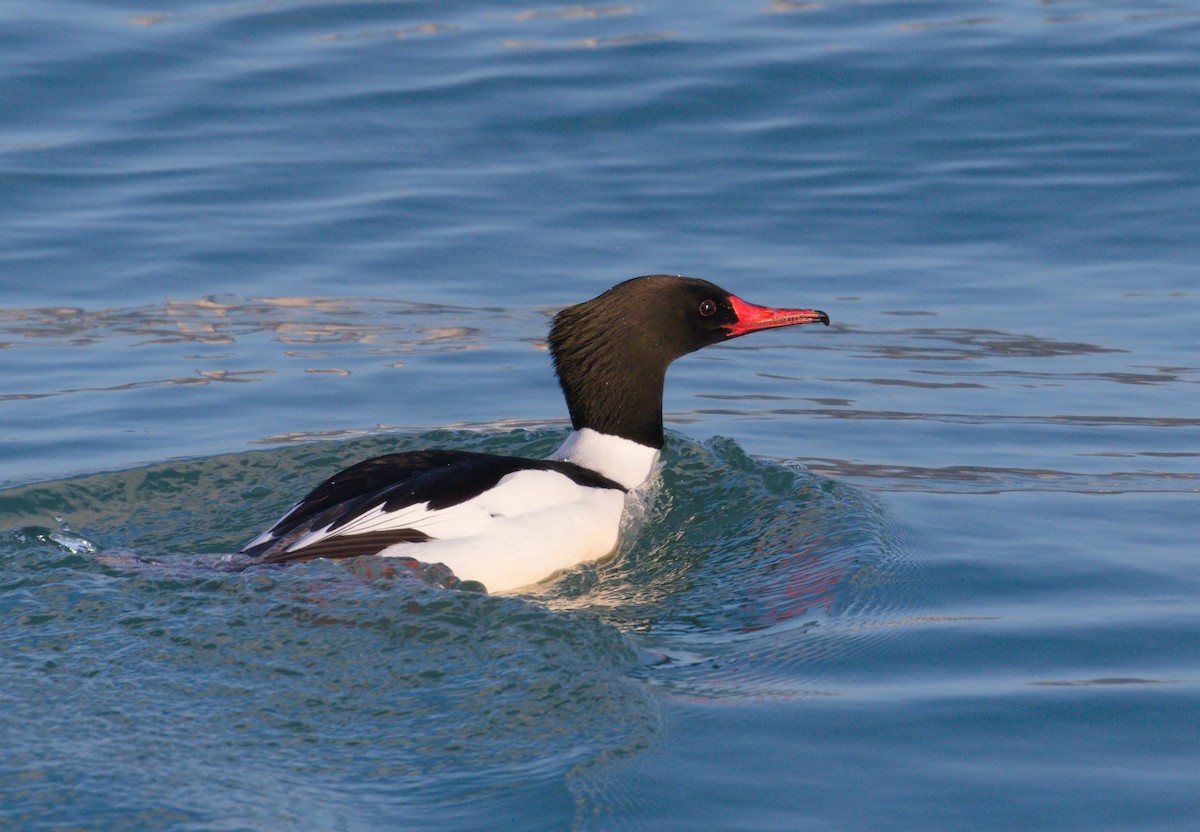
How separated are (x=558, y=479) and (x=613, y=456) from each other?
0.56 m

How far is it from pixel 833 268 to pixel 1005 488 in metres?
3.44

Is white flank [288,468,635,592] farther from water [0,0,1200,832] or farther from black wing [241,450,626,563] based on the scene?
water [0,0,1200,832]

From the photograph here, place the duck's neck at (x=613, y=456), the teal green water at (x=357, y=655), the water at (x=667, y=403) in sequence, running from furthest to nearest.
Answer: the duck's neck at (x=613, y=456) < the water at (x=667, y=403) < the teal green water at (x=357, y=655)

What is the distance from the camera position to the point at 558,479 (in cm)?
623

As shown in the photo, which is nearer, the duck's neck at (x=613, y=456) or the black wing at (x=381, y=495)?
the black wing at (x=381, y=495)

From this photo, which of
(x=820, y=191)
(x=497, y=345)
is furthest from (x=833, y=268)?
(x=497, y=345)

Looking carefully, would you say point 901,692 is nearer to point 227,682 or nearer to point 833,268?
point 227,682

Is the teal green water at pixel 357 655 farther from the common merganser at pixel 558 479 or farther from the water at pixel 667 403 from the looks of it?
the common merganser at pixel 558 479

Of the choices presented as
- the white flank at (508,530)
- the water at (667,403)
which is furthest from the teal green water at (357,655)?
the white flank at (508,530)

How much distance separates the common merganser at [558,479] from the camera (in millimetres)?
5730

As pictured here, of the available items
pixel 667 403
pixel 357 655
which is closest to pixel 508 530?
pixel 357 655

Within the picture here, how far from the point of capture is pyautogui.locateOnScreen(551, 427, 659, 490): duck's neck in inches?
265

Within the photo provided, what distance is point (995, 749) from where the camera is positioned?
4340 millimetres

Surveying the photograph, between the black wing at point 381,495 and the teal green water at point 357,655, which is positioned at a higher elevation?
the black wing at point 381,495
